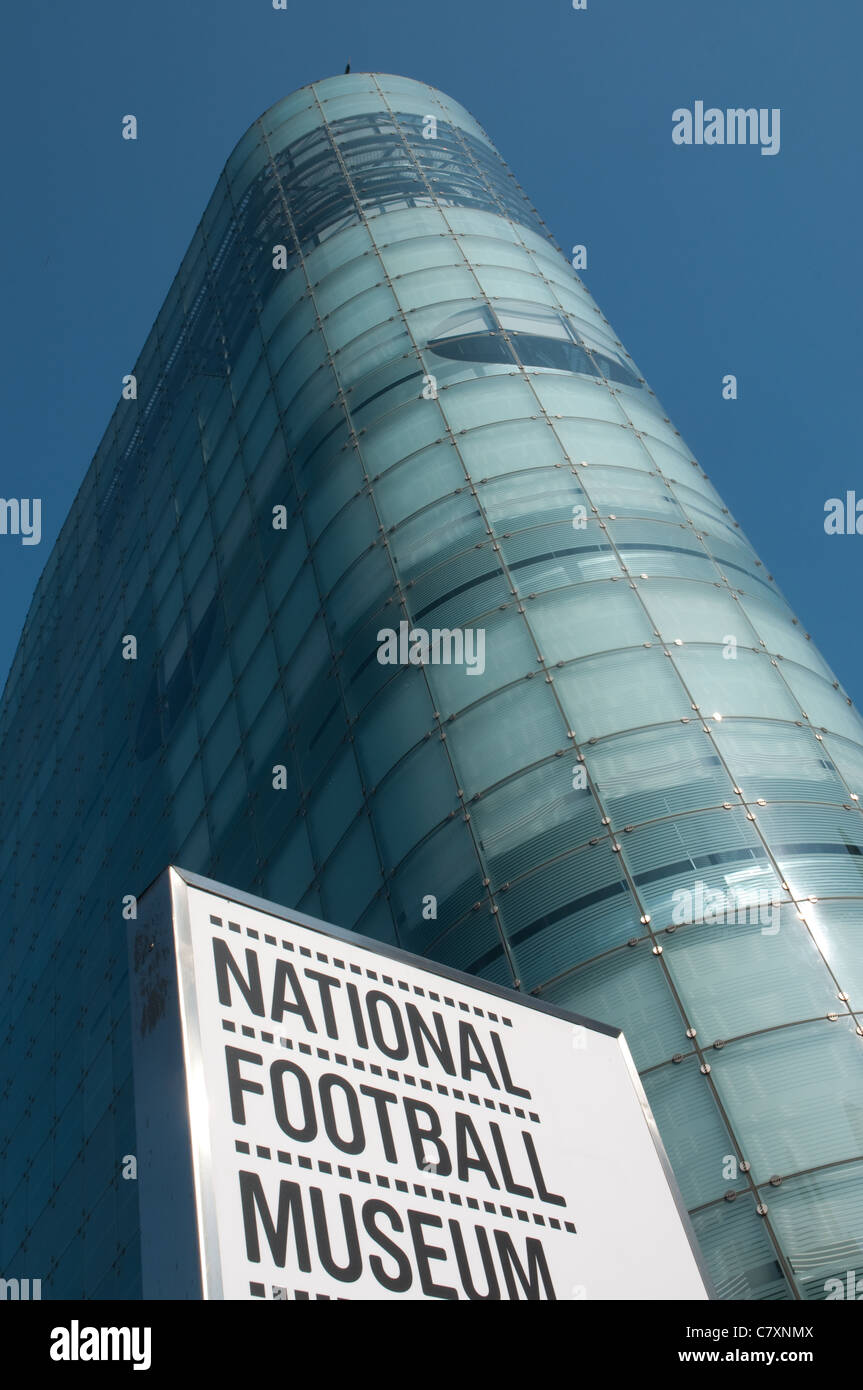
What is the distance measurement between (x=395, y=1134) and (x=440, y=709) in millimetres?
9978

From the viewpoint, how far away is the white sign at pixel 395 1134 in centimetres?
750

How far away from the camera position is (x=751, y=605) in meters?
19.7

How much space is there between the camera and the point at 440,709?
18000 millimetres

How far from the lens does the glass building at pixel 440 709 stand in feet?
45.2

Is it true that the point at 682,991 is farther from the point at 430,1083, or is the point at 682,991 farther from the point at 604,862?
the point at 430,1083

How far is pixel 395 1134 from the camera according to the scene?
27.5 ft

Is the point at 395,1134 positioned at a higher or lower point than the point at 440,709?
lower

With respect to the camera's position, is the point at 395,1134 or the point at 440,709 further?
the point at 440,709

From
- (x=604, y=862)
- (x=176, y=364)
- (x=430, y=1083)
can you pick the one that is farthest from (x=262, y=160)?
(x=430, y=1083)

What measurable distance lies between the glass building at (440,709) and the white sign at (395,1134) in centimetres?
338

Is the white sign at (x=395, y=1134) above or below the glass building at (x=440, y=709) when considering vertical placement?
below

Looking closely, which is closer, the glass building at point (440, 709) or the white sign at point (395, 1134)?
the white sign at point (395, 1134)

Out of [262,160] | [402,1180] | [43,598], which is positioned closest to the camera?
[402,1180]
